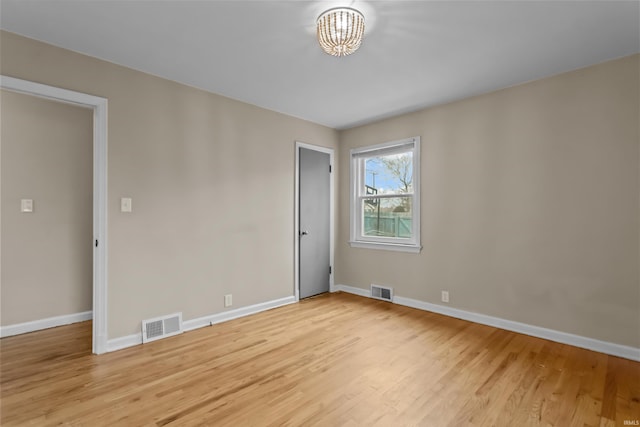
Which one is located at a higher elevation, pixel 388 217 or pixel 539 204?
pixel 539 204

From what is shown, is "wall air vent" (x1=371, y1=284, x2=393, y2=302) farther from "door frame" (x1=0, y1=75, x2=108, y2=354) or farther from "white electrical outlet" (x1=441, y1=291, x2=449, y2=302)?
"door frame" (x1=0, y1=75, x2=108, y2=354)

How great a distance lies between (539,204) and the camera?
2947 mm

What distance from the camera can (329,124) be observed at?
449cm

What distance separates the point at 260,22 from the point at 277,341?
2.68 metres

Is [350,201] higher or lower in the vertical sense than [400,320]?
higher

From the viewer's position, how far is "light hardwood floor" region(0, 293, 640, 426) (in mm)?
1795

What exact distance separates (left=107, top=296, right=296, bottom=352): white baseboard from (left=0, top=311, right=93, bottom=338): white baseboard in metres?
1.23

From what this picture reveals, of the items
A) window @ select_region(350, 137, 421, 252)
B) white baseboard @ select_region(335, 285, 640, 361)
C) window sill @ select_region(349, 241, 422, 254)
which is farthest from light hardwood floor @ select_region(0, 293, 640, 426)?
window @ select_region(350, 137, 421, 252)

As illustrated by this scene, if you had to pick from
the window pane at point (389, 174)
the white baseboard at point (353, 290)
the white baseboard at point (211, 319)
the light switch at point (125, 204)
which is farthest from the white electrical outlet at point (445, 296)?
the light switch at point (125, 204)

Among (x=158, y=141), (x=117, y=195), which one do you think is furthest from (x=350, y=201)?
(x=117, y=195)

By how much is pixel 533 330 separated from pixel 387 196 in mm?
2230

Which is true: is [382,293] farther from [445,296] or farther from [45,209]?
[45,209]

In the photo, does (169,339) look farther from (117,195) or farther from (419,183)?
(419,183)

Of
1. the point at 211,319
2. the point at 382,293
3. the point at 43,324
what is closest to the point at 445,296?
the point at 382,293
